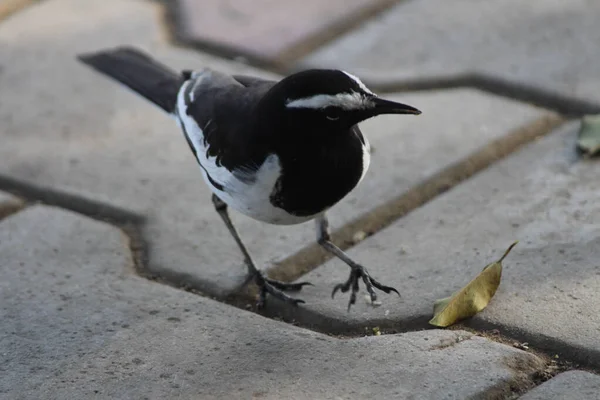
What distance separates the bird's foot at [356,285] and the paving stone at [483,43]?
1.53 metres

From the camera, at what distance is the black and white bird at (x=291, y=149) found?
297 centimetres

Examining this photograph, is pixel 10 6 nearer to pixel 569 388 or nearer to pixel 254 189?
pixel 254 189

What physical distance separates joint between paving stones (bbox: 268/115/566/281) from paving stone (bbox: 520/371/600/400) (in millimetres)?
1031

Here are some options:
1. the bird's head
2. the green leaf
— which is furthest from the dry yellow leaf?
the green leaf

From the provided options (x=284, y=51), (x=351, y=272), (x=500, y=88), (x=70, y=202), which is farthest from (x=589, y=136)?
(x=70, y=202)

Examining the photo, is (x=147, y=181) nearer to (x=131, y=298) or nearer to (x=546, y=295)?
(x=131, y=298)

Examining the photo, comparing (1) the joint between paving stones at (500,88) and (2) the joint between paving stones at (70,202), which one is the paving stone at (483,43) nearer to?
(1) the joint between paving stones at (500,88)

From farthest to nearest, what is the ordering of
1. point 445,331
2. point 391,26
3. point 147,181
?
point 391,26 → point 147,181 → point 445,331

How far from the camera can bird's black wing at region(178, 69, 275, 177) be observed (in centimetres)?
320

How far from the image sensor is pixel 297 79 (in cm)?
301

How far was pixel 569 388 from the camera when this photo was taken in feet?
8.65

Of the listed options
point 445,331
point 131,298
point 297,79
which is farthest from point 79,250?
point 445,331

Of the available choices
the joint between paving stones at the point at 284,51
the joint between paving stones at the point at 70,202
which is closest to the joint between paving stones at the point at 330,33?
the joint between paving stones at the point at 284,51

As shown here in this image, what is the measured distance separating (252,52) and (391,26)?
2.27 feet
